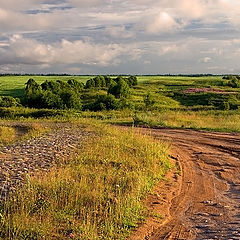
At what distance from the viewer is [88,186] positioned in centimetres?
830

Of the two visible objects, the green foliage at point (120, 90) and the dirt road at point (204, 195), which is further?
the green foliage at point (120, 90)

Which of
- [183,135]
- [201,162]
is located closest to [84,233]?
[201,162]

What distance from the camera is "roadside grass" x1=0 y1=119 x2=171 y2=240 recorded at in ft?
20.6

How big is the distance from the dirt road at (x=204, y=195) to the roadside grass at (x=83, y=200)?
23.7 inches

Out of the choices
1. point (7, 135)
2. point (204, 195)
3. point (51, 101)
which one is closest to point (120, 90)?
point (51, 101)

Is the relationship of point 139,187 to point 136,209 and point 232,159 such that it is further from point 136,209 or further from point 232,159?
point 232,159

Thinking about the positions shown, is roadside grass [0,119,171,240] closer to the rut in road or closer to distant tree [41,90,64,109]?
the rut in road

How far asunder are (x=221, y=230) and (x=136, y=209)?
1719mm

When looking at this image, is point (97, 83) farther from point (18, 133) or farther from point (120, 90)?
point (18, 133)

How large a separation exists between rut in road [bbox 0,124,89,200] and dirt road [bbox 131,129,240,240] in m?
3.54

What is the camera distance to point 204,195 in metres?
9.11

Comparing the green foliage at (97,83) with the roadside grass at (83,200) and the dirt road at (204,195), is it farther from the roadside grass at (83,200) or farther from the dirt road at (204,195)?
the roadside grass at (83,200)

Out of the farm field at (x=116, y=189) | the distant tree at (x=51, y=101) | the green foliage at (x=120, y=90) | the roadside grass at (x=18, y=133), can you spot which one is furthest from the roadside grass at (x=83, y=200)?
the green foliage at (x=120, y=90)

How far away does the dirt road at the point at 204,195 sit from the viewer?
22.5ft
